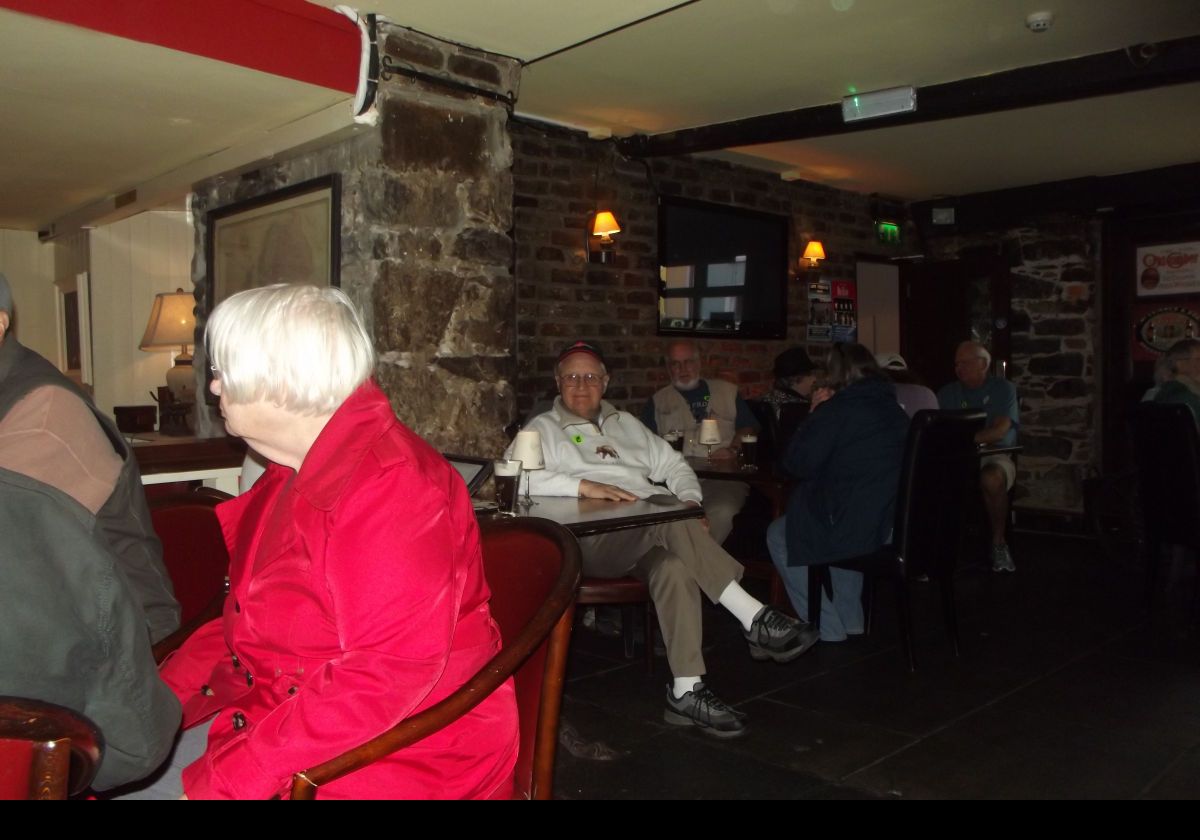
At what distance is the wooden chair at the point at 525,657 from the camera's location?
1.24 m

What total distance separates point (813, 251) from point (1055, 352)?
2233mm

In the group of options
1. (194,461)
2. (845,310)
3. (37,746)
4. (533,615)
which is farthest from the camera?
(845,310)

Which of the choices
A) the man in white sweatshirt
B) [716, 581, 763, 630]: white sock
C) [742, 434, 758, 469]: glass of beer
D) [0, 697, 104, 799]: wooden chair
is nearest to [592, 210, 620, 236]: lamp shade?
[742, 434, 758, 469]: glass of beer

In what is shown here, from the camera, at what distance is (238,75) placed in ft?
10.4

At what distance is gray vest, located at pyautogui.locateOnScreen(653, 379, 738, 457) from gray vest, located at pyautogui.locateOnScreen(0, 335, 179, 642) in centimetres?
374

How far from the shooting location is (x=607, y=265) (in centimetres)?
570

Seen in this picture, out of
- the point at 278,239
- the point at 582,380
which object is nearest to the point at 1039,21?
the point at 582,380

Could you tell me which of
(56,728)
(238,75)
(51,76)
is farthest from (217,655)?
(51,76)

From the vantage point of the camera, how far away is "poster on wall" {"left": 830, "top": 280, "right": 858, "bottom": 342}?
24.3ft

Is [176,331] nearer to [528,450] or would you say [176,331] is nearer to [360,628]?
[528,450]

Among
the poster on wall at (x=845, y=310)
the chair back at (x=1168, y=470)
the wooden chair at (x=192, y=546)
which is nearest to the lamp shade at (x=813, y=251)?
the poster on wall at (x=845, y=310)

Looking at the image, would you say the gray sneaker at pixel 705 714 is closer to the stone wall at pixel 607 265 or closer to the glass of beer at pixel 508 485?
the glass of beer at pixel 508 485

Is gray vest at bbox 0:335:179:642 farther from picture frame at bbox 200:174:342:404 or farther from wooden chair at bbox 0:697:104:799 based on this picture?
picture frame at bbox 200:174:342:404
